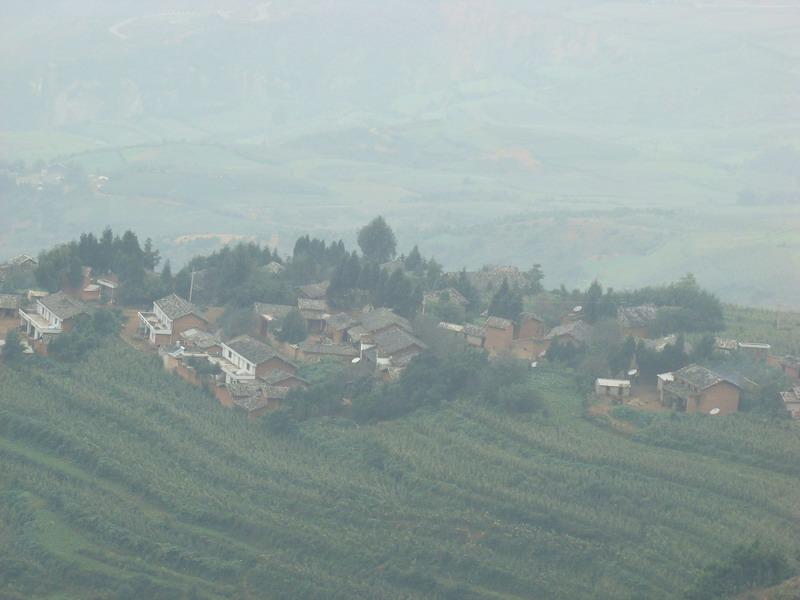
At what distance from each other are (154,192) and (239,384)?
47500mm

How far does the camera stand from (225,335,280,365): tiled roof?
2480 centimetres

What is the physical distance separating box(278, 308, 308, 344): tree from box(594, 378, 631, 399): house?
16.6 ft

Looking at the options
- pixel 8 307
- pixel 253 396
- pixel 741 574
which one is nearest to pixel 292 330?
pixel 253 396

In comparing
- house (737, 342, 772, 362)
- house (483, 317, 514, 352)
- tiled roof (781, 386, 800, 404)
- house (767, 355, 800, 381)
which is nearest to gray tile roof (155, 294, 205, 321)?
house (483, 317, 514, 352)

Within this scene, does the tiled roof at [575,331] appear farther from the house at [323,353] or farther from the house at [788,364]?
the house at [323,353]

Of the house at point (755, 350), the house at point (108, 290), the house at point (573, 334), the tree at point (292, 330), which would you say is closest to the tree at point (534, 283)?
the house at point (573, 334)

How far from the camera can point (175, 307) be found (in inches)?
1065

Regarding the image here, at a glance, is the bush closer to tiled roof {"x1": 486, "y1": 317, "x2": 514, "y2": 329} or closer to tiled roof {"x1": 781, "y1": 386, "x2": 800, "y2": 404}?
tiled roof {"x1": 781, "y1": 386, "x2": 800, "y2": 404}

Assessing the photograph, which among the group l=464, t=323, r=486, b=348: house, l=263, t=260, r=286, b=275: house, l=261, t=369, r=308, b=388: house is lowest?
l=261, t=369, r=308, b=388: house

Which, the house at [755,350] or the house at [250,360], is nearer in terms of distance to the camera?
the house at [250,360]

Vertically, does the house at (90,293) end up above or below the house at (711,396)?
above

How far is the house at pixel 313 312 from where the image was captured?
27.6 metres

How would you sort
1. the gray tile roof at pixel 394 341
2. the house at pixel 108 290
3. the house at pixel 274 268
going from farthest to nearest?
the house at pixel 274 268 < the house at pixel 108 290 < the gray tile roof at pixel 394 341

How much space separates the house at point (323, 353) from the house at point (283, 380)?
53.3 inches
